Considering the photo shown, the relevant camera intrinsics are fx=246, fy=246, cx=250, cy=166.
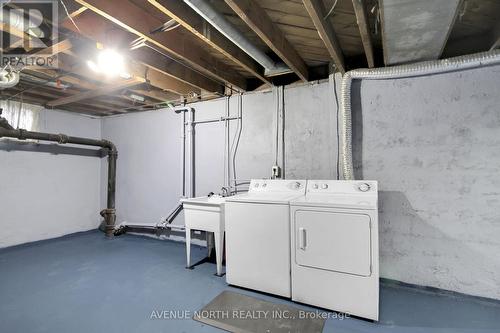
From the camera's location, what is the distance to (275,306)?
2.14m

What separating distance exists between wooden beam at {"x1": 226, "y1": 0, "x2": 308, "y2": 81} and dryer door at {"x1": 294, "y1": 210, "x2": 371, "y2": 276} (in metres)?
1.46

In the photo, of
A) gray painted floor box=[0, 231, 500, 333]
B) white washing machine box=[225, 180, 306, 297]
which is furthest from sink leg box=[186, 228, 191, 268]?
white washing machine box=[225, 180, 306, 297]

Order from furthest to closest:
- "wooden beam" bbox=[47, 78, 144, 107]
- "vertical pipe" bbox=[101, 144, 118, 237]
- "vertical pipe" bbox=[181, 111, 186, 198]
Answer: "vertical pipe" bbox=[101, 144, 118, 237], "vertical pipe" bbox=[181, 111, 186, 198], "wooden beam" bbox=[47, 78, 144, 107]

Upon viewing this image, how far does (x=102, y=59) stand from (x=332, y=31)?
2.13 metres

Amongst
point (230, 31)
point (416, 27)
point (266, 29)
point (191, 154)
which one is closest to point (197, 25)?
point (230, 31)

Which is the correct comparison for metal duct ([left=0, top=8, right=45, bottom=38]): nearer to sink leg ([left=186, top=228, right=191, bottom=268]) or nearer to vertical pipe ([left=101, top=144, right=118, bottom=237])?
sink leg ([left=186, top=228, right=191, bottom=268])

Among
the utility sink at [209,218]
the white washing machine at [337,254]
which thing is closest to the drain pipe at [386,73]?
the white washing machine at [337,254]

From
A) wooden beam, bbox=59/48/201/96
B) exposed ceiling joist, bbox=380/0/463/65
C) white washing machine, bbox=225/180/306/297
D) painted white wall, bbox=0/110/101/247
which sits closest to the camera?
exposed ceiling joist, bbox=380/0/463/65

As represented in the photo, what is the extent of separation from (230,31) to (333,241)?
1856 millimetres

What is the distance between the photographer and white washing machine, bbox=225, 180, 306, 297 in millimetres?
2229

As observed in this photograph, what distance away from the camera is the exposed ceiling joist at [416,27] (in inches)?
60.8

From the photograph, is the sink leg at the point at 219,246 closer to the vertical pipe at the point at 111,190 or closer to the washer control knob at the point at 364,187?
the washer control knob at the point at 364,187

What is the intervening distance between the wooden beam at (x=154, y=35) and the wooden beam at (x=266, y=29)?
0.78 metres

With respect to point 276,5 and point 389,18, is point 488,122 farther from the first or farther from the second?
point 276,5
